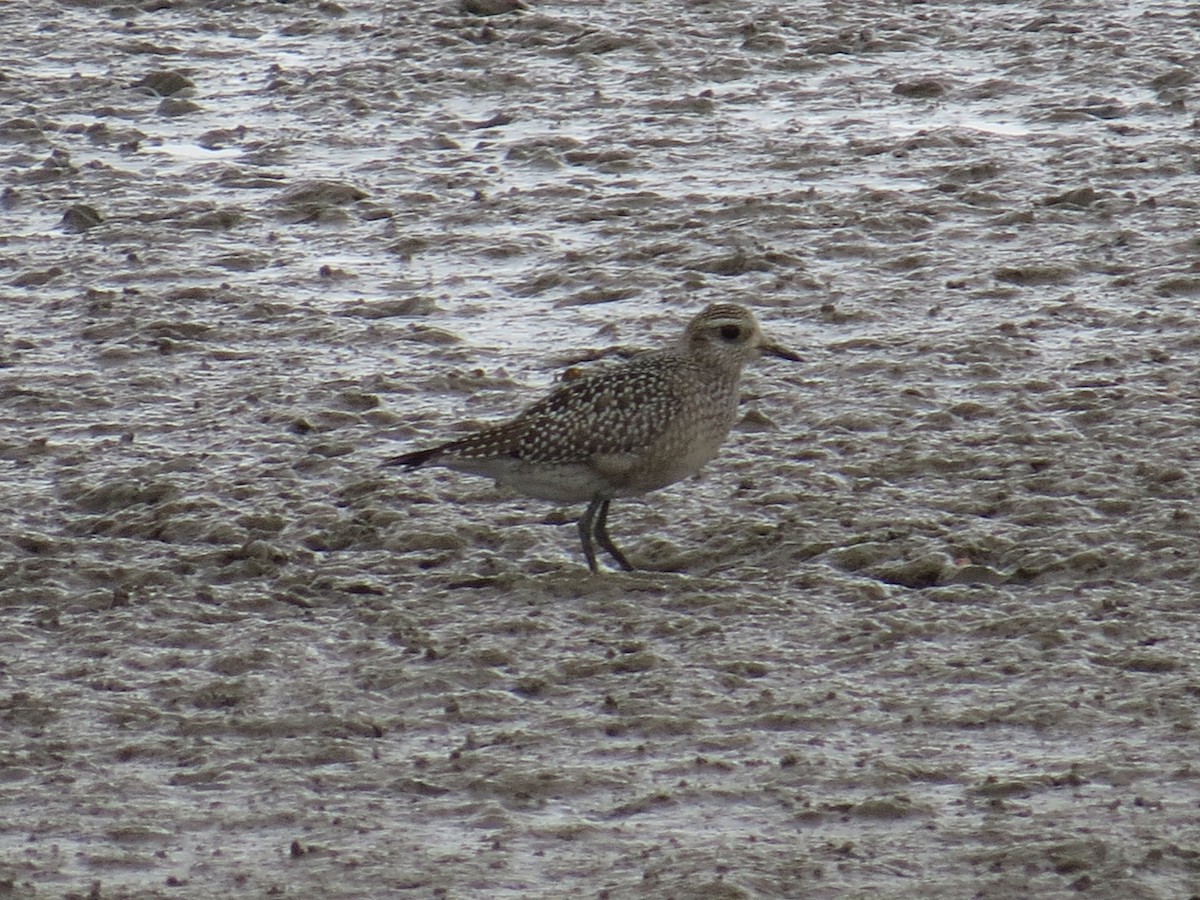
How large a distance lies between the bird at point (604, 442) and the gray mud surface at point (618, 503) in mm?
334

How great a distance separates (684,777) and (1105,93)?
318 inches

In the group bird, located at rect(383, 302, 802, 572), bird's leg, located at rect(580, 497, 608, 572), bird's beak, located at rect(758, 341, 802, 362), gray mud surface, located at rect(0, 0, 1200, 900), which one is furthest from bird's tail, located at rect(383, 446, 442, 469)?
bird's beak, located at rect(758, 341, 802, 362)

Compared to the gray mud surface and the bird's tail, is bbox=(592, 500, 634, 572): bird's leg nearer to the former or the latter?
the gray mud surface

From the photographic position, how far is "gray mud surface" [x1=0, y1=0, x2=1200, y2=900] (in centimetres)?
671

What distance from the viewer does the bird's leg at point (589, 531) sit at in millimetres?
8570

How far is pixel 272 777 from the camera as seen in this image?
6.96 metres

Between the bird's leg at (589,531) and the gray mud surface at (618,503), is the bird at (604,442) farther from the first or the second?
the gray mud surface at (618,503)

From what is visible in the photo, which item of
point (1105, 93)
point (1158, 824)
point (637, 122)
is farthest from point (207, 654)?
point (1105, 93)

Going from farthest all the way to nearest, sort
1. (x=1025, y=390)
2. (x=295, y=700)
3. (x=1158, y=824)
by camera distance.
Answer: (x=1025, y=390), (x=295, y=700), (x=1158, y=824)

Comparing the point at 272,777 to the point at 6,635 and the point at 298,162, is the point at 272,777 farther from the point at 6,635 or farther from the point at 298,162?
the point at 298,162

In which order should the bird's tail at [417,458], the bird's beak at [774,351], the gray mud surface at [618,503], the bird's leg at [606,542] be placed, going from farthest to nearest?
the bird's beak at [774,351]
the bird's leg at [606,542]
the bird's tail at [417,458]
the gray mud surface at [618,503]

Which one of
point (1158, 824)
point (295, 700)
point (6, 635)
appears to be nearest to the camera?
point (1158, 824)

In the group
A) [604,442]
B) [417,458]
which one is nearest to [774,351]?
[604,442]

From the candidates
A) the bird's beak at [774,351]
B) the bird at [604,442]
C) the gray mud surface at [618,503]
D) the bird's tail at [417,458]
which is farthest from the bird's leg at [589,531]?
the bird's beak at [774,351]
